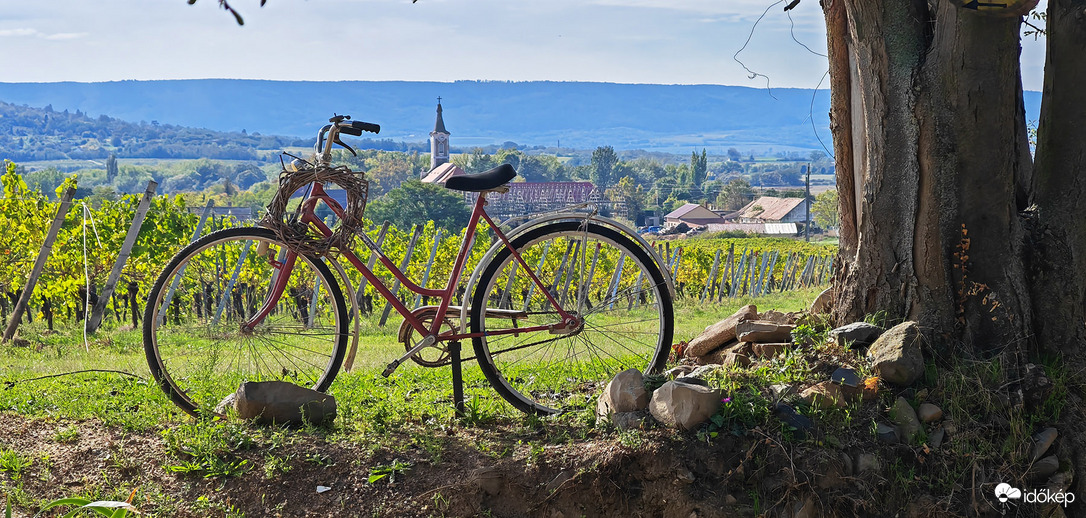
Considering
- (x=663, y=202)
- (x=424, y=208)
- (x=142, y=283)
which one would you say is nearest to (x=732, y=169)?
(x=663, y=202)

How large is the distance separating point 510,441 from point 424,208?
54.1 m

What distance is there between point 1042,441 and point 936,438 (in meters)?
0.44

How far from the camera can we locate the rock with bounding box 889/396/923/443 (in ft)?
11.0

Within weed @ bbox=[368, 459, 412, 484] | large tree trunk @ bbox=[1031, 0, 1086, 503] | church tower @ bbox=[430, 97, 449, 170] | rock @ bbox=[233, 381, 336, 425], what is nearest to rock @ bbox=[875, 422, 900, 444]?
large tree trunk @ bbox=[1031, 0, 1086, 503]

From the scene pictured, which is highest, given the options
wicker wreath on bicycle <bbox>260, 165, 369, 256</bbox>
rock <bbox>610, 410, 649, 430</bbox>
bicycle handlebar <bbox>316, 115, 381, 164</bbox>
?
bicycle handlebar <bbox>316, 115, 381, 164</bbox>

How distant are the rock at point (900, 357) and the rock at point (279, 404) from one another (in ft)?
7.83

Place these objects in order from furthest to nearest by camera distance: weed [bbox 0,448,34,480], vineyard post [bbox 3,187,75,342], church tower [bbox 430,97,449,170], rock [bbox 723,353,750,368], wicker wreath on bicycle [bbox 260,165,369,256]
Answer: church tower [bbox 430,97,449,170] < vineyard post [bbox 3,187,75,342] < rock [bbox 723,353,750,368] < wicker wreath on bicycle [bbox 260,165,369,256] < weed [bbox 0,448,34,480]

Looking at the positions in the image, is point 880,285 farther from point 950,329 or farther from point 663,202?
point 663,202

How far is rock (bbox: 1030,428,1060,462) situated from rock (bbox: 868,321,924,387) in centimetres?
49

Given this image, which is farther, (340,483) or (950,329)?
(950,329)

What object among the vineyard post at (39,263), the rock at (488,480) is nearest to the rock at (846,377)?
the rock at (488,480)

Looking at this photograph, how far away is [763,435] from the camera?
126 inches

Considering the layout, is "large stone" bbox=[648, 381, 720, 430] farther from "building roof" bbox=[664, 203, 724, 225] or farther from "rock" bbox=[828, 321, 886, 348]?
"building roof" bbox=[664, 203, 724, 225]

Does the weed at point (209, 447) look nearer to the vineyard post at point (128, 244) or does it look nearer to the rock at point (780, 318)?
the rock at point (780, 318)
